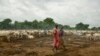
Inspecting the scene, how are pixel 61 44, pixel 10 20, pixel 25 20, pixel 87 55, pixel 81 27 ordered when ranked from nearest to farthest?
1. pixel 87 55
2. pixel 61 44
3. pixel 10 20
4. pixel 25 20
5. pixel 81 27

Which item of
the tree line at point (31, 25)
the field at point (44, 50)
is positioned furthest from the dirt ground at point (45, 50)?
the tree line at point (31, 25)

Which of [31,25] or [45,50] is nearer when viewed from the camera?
[45,50]

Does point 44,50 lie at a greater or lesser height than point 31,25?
lesser

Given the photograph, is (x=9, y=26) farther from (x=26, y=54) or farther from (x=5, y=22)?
(x=26, y=54)

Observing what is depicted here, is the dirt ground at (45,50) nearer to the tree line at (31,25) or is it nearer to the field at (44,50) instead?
the field at (44,50)

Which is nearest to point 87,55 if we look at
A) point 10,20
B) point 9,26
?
point 9,26

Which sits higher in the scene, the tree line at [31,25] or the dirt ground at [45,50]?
the tree line at [31,25]

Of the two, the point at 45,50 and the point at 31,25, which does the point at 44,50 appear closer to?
the point at 45,50

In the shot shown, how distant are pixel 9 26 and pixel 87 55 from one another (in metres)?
94.9

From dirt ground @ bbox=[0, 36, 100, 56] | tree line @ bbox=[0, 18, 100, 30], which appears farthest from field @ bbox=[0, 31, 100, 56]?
tree line @ bbox=[0, 18, 100, 30]

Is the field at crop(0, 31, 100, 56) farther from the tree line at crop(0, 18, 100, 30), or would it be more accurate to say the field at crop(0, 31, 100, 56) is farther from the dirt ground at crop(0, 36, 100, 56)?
the tree line at crop(0, 18, 100, 30)

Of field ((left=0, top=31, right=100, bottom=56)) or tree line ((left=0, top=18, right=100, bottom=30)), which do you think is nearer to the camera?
field ((left=0, top=31, right=100, bottom=56))

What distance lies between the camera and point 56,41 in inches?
704

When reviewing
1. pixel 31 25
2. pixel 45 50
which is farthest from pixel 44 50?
pixel 31 25
